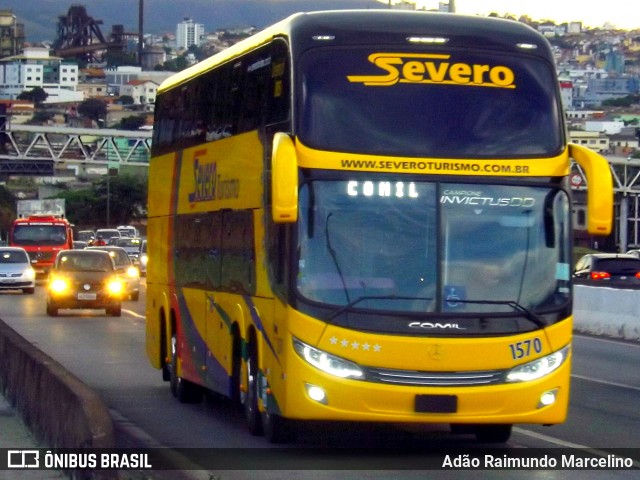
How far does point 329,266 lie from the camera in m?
11.9

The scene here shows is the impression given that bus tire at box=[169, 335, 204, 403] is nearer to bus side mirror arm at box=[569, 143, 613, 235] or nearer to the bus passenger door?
the bus passenger door

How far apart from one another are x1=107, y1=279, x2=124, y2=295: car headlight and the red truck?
21530mm

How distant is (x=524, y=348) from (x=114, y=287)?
25.4m

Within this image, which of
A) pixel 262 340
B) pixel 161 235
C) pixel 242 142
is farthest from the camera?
pixel 161 235

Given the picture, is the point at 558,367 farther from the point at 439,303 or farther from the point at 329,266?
the point at 329,266

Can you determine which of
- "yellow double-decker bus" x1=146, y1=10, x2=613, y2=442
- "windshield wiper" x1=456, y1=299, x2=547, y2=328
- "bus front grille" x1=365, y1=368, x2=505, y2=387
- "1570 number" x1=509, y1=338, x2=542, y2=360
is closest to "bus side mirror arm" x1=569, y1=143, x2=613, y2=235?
"yellow double-decker bus" x1=146, y1=10, x2=613, y2=442

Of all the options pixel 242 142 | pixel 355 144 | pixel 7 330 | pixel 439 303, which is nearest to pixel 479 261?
pixel 439 303

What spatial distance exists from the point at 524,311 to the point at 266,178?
7.83ft

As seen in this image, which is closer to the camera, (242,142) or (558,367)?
(558,367)

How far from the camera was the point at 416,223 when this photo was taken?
11938 millimetres

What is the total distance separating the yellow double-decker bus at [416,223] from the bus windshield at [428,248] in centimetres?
1

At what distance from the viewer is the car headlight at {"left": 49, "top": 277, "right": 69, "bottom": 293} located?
36.4 metres

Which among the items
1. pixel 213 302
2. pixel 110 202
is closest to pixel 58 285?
pixel 213 302

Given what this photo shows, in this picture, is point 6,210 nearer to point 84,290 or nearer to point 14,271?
point 14,271
